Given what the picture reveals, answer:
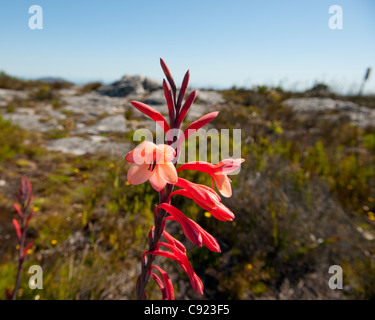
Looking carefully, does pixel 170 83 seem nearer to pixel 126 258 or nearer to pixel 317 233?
pixel 126 258

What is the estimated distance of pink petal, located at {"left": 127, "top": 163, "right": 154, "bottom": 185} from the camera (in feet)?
2.18

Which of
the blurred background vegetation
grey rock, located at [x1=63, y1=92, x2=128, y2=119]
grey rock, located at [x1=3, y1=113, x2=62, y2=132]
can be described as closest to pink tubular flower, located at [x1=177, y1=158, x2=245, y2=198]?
the blurred background vegetation

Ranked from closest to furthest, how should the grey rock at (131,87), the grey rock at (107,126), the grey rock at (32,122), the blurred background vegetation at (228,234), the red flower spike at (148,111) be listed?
the red flower spike at (148,111)
the blurred background vegetation at (228,234)
the grey rock at (32,122)
the grey rock at (107,126)
the grey rock at (131,87)

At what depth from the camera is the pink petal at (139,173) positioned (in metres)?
0.66

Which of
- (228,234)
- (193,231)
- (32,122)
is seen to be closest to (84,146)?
(32,122)

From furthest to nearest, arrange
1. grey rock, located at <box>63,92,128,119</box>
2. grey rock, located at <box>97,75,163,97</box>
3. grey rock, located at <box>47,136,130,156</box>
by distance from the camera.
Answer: grey rock, located at <box>97,75,163,97</box>
grey rock, located at <box>63,92,128,119</box>
grey rock, located at <box>47,136,130,156</box>

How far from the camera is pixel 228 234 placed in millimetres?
2627

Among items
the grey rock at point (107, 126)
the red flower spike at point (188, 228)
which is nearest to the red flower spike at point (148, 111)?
the red flower spike at point (188, 228)

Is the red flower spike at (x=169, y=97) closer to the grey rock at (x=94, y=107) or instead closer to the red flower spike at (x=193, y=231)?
the red flower spike at (x=193, y=231)

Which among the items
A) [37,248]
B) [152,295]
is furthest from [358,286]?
[37,248]

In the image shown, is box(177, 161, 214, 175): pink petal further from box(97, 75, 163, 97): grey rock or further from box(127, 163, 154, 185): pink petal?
box(97, 75, 163, 97): grey rock

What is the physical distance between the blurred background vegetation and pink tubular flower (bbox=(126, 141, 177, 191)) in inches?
66.6

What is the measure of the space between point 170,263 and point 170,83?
6.74 feet

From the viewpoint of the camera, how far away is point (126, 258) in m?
2.36
